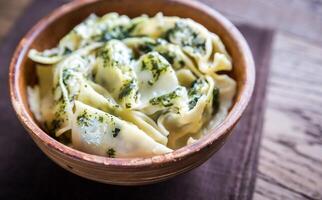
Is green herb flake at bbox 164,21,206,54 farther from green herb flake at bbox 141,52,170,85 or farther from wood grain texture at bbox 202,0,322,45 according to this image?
wood grain texture at bbox 202,0,322,45

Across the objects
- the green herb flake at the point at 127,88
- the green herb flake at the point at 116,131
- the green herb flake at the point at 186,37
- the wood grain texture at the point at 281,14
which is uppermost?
the wood grain texture at the point at 281,14

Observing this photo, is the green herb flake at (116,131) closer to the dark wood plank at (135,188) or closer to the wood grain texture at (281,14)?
the dark wood plank at (135,188)

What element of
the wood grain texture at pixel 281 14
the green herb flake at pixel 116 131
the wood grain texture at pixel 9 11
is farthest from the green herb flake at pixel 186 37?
the wood grain texture at pixel 9 11

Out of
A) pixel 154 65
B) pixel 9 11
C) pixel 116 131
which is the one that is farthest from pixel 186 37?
pixel 9 11

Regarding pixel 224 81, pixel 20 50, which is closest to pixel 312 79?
pixel 224 81

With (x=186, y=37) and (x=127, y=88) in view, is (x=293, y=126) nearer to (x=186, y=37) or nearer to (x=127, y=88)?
(x=186, y=37)

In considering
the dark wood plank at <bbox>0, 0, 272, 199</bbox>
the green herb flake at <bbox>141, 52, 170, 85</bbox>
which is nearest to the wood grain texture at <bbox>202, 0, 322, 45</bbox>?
the dark wood plank at <bbox>0, 0, 272, 199</bbox>

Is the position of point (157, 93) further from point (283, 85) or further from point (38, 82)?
point (283, 85)
